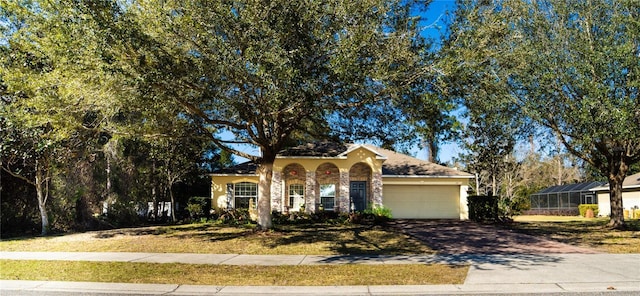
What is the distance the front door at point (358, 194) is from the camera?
26312 mm

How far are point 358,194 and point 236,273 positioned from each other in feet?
54.0

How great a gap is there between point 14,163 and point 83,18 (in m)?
11.0

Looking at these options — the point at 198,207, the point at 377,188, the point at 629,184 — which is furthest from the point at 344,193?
the point at 629,184

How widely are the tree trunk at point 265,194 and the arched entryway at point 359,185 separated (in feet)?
30.4

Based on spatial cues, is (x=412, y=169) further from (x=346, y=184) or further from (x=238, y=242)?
(x=238, y=242)

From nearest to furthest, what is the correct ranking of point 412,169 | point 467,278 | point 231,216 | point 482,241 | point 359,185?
1. point 467,278
2. point 482,241
3. point 231,216
4. point 359,185
5. point 412,169

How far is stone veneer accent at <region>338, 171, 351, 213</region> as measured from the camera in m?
25.1

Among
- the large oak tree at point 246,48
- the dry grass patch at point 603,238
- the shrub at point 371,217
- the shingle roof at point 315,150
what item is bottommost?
the dry grass patch at point 603,238

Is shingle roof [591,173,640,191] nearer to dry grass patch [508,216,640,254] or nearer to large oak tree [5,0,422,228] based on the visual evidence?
dry grass patch [508,216,640,254]

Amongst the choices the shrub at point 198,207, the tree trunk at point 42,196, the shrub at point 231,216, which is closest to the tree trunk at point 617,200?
the shrub at point 231,216

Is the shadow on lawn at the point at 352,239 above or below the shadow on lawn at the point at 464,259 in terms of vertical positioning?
above

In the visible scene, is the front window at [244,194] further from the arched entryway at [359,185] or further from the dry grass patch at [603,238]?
the dry grass patch at [603,238]

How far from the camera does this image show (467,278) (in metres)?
Answer: 9.86

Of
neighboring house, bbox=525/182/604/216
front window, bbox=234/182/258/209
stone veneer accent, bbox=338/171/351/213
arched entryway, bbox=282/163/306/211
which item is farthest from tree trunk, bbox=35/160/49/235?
neighboring house, bbox=525/182/604/216
